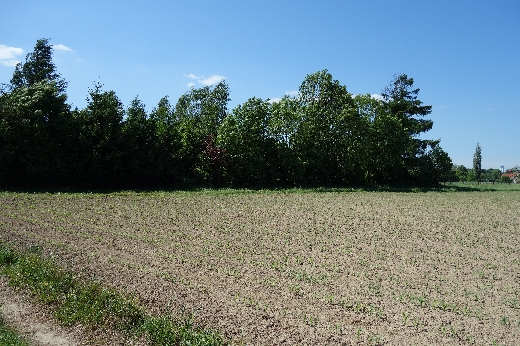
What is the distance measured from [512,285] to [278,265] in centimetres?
599

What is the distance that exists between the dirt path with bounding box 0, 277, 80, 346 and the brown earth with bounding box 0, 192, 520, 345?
1.54 meters

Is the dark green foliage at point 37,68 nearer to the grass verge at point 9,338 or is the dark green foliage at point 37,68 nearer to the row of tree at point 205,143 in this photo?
the row of tree at point 205,143

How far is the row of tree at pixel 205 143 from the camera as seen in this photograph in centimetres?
2716

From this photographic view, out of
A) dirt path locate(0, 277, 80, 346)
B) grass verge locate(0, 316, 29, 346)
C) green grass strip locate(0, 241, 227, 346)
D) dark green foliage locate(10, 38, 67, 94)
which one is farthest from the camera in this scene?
dark green foliage locate(10, 38, 67, 94)

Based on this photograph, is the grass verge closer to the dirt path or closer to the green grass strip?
the dirt path

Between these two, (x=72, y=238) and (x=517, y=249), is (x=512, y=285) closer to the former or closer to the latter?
(x=517, y=249)

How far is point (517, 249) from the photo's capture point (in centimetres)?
1386

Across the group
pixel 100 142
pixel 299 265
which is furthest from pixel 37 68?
pixel 299 265

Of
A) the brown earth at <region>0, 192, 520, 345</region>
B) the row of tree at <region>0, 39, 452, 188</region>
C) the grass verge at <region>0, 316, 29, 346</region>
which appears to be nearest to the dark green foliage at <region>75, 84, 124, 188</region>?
the row of tree at <region>0, 39, 452, 188</region>

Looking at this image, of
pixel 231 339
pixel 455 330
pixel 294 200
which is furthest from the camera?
pixel 294 200

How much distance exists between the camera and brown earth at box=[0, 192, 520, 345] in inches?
273

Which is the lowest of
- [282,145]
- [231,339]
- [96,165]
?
[231,339]

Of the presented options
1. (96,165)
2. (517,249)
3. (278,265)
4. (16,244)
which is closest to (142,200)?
(96,165)

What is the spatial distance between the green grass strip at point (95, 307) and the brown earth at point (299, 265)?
0.46m
